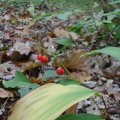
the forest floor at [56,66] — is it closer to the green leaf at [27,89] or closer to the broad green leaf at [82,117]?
the green leaf at [27,89]

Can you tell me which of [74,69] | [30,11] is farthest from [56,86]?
[30,11]

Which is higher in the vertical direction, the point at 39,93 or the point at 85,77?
the point at 39,93

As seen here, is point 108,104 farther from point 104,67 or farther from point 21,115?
point 21,115

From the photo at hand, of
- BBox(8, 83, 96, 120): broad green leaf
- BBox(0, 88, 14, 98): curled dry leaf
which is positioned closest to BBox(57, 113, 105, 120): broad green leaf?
BBox(8, 83, 96, 120): broad green leaf

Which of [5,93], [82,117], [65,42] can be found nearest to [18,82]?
[5,93]

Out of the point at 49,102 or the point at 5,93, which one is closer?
the point at 49,102

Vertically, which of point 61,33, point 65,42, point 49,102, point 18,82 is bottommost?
point 61,33

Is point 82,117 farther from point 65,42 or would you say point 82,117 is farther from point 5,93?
point 65,42

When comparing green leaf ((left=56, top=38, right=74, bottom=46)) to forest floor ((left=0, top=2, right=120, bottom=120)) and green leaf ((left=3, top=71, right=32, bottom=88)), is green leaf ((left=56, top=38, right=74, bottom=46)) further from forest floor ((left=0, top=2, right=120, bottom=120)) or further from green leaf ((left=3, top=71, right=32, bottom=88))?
green leaf ((left=3, top=71, right=32, bottom=88))
